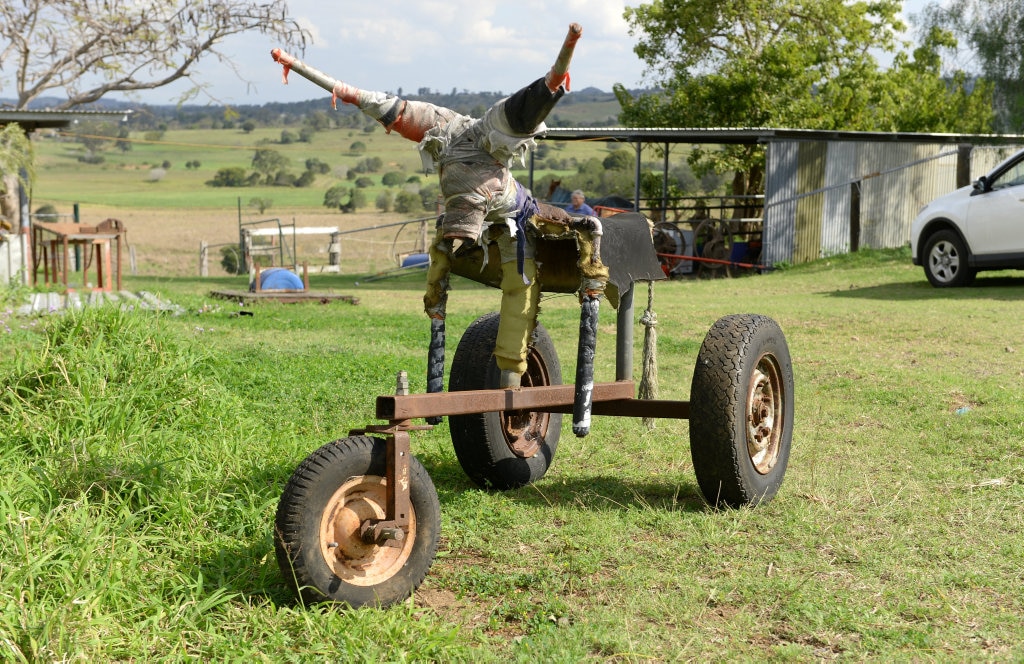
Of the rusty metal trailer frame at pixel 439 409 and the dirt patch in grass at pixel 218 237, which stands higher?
the dirt patch in grass at pixel 218 237

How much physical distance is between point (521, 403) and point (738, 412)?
3.20ft

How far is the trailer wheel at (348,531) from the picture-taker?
3.65m

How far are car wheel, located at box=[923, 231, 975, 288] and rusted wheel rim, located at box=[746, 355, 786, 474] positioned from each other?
9729 mm

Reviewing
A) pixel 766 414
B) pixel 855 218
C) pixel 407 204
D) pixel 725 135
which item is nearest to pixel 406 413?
pixel 766 414

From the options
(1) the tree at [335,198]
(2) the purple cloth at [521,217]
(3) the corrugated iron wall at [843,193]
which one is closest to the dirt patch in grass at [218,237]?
(1) the tree at [335,198]

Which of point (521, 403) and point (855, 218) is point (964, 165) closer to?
point (855, 218)

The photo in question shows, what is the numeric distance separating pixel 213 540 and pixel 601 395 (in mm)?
1786

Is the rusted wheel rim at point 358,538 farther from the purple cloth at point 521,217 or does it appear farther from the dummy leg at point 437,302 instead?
the purple cloth at point 521,217

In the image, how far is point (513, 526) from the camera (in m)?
4.90

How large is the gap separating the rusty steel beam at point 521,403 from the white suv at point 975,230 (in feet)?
32.0

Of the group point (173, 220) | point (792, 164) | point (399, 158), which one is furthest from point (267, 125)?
point (792, 164)

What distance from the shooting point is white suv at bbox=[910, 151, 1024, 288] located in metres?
13.1

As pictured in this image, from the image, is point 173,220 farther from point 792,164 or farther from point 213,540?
point 213,540

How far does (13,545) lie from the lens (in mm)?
4094
